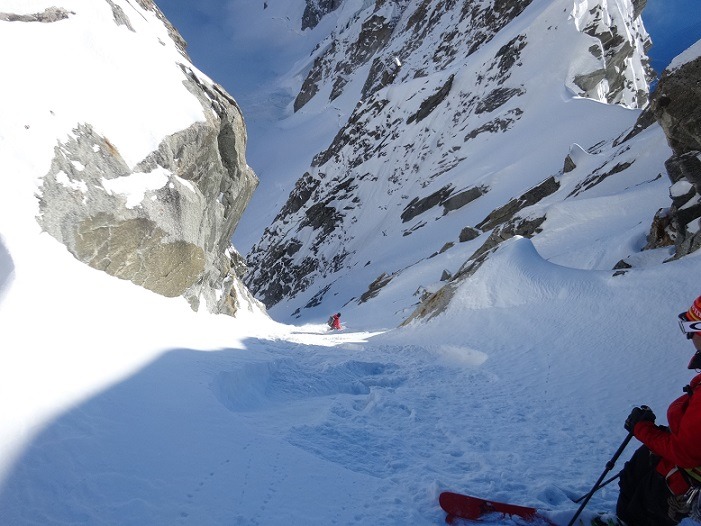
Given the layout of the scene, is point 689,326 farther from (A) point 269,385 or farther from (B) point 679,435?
(A) point 269,385

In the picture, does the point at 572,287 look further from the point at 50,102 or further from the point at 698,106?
the point at 50,102

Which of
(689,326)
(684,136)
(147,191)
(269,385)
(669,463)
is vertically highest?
(147,191)

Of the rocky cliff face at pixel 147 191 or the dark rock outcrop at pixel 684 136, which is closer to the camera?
the dark rock outcrop at pixel 684 136

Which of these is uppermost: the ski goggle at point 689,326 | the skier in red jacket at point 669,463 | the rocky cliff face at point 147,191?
the rocky cliff face at point 147,191

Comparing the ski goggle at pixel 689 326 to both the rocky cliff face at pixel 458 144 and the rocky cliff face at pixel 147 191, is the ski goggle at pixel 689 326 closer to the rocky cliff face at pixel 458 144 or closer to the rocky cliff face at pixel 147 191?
the rocky cliff face at pixel 147 191

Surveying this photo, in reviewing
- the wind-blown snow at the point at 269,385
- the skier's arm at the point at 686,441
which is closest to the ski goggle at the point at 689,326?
the skier's arm at the point at 686,441

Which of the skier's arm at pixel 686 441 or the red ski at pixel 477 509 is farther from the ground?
the skier's arm at pixel 686 441

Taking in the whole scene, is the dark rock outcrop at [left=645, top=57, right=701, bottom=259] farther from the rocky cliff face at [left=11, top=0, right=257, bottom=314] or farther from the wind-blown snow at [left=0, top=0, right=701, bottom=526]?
the rocky cliff face at [left=11, top=0, right=257, bottom=314]

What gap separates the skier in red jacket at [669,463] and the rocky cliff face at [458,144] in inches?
637

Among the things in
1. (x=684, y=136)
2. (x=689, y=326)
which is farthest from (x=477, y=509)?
(x=684, y=136)

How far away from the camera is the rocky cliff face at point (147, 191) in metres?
7.72

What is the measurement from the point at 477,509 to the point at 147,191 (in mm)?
8987

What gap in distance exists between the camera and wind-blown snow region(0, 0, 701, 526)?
2.89m

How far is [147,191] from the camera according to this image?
9.48 meters
